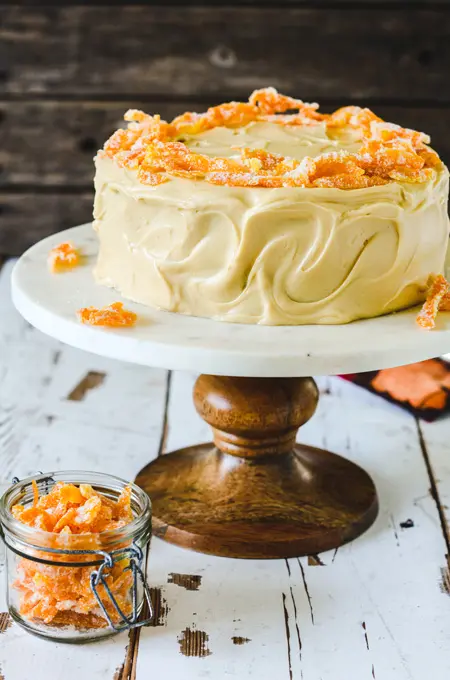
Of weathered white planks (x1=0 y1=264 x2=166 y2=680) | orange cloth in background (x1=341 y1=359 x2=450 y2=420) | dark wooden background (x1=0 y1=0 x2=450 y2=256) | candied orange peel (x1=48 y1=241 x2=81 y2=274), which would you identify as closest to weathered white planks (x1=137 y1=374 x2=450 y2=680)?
weathered white planks (x1=0 y1=264 x2=166 y2=680)

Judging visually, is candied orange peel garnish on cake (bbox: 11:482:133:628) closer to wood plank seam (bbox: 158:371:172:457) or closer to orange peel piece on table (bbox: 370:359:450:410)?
wood plank seam (bbox: 158:371:172:457)

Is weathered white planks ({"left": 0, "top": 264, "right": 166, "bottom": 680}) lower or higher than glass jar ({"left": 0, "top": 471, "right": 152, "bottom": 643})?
lower

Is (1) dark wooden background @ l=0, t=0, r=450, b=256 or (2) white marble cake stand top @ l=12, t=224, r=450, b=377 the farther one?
(1) dark wooden background @ l=0, t=0, r=450, b=256

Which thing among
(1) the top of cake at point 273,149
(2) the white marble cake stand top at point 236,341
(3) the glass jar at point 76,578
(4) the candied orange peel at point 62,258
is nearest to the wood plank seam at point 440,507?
(2) the white marble cake stand top at point 236,341

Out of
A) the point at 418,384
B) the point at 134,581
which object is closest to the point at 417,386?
the point at 418,384

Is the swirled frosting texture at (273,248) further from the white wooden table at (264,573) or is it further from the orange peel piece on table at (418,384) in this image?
the orange peel piece on table at (418,384)

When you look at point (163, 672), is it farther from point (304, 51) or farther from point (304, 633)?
point (304, 51)
